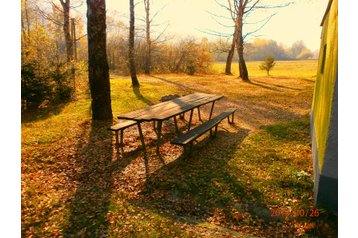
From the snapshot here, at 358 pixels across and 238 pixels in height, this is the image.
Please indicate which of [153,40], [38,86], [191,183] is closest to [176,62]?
[153,40]

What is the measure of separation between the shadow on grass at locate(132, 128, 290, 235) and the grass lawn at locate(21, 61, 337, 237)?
2cm

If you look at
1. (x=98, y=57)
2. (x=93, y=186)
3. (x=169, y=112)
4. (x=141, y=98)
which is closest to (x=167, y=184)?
(x=93, y=186)

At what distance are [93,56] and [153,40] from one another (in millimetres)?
21850

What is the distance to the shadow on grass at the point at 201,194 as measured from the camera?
3852mm

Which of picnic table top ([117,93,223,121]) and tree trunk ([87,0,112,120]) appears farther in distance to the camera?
tree trunk ([87,0,112,120])

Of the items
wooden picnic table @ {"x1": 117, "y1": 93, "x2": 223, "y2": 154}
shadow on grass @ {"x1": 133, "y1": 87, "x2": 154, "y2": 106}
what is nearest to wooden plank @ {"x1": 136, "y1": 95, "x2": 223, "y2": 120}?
wooden picnic table @ {"x1": 117, "y1": 93, "x2": 223, "y2": 154}

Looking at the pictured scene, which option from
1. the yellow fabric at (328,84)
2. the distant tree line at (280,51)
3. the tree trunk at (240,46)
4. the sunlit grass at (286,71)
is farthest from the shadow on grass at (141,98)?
the distant tree line at (280,51)

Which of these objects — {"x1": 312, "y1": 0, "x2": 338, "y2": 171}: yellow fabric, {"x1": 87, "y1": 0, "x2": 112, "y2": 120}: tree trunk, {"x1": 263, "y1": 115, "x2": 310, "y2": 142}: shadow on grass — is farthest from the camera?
{"x1": 87, "y1": 0, "x2": 112, "y2": 120}: tree trunk

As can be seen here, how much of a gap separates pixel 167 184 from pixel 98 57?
4.50 metres

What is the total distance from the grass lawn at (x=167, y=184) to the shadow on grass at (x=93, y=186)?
2 cm

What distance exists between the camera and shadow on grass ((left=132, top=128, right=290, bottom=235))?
3.85m

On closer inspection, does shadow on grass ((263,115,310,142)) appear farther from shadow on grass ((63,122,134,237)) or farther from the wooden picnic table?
shadow on grass ((63,122,134,237))

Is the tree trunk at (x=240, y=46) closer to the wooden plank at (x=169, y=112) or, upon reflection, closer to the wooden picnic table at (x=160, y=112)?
the wooden picnic table at (x=160, y=112)

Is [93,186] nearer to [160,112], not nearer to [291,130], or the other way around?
[160,112]
